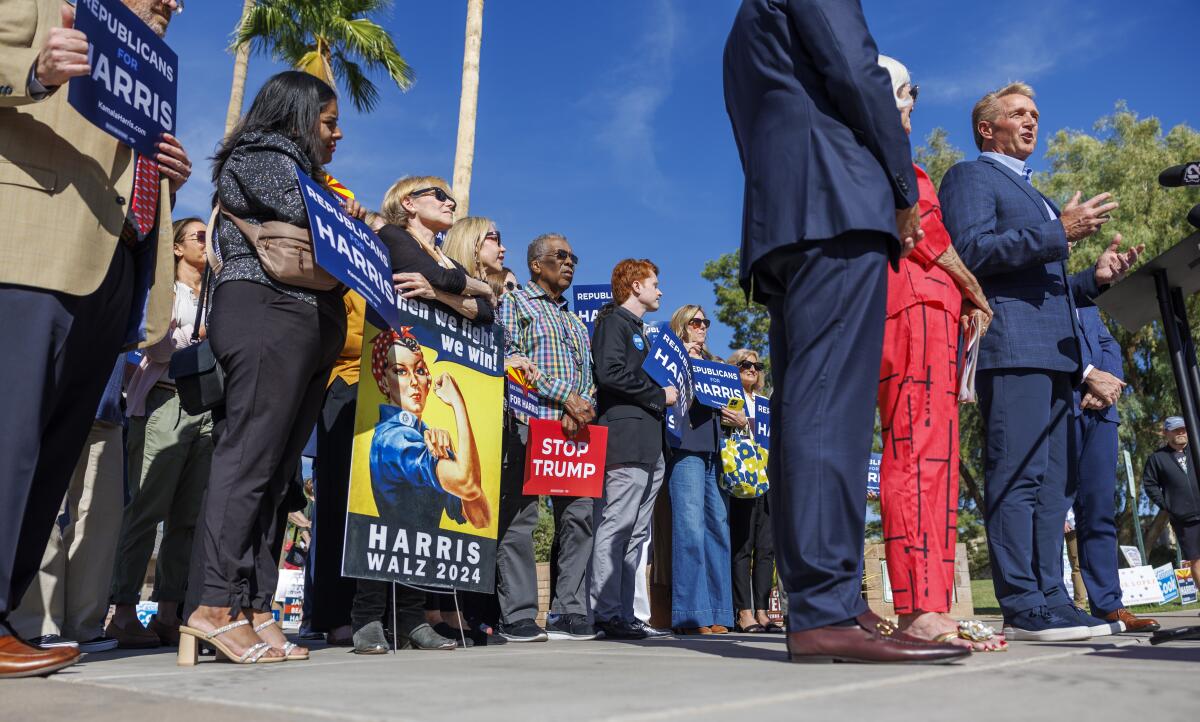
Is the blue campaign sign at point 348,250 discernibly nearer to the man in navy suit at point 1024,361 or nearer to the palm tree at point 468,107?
the man in navy suit at point 1024,361

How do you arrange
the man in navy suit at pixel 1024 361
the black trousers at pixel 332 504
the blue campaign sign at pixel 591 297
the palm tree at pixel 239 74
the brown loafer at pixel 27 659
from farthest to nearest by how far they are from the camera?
1. the palm tree at pixel 239 74
2. the blue campaign sign at pixel 591 297
3. the black trousers at pixel 332 504
4. the man in navy suit at pixel 1024 361
5. the brown loafer at pixel 27 659

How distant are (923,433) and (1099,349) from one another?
3057 mm

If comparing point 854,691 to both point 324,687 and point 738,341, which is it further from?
point 738,341

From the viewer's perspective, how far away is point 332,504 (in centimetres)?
451

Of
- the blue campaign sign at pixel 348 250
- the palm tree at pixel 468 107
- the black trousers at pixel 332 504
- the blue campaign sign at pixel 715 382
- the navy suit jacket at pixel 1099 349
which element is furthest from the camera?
the palm tree at pixel 468 107

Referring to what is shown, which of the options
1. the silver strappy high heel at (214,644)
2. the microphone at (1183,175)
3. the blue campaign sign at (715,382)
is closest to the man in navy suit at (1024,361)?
the microphone at (1183,175)

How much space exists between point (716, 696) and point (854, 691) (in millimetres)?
280

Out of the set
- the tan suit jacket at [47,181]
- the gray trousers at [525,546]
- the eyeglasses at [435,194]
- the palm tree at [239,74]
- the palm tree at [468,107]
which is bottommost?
the gray trousers at [525,546]

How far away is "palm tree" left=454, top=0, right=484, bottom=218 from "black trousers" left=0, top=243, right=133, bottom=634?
1036 centimetres

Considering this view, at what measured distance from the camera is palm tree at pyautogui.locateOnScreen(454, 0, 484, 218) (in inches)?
541

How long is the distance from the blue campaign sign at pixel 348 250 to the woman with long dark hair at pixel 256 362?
0.22 feet

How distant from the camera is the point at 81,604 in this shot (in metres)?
4.51

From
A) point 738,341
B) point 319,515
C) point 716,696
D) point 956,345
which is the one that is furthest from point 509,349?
point 738,341

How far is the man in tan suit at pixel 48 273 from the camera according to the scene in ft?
9.18
